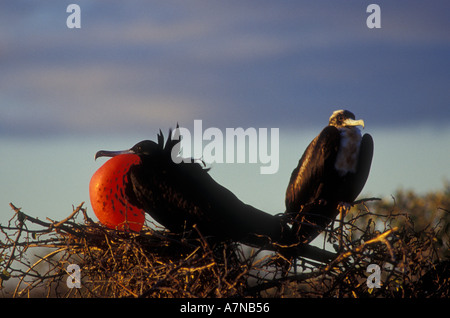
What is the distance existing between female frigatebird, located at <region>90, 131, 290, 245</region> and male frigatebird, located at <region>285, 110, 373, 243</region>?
957mm

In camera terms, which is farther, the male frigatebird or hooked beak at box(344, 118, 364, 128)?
hooked beak at box(344, 118, 364, 128)

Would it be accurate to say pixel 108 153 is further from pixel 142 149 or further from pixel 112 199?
pixel 112 199

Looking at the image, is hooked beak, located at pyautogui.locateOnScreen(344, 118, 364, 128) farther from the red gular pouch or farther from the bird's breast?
the red gular pouch

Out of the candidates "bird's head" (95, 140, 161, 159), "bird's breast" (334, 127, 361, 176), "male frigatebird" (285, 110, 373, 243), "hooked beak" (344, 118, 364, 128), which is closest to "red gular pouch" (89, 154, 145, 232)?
"bird's head" (95, 140, 161, 159)

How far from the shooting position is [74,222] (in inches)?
190

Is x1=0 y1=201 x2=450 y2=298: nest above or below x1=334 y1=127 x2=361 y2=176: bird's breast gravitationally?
below

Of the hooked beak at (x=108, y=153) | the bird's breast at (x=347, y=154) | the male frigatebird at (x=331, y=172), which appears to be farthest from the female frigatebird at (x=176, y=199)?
the bird's breast at (x=347, y=154)

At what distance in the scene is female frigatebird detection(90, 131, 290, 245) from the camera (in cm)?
509

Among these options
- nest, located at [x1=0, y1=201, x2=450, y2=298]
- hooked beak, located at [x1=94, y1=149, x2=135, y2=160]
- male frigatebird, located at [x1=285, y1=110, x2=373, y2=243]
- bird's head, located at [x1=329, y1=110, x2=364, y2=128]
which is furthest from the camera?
bird's head, located at [x1=329, y1=110, x2=364, y2=128]

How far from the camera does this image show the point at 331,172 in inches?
241

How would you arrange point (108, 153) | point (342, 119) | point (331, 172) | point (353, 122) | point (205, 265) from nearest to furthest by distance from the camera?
point (205, 265) → point (108, 153) → point (331, 172) → point (353, 122) → point (342, 119)

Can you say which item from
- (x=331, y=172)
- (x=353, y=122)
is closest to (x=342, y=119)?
(x=353, y=122)

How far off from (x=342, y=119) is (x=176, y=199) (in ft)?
7.37
